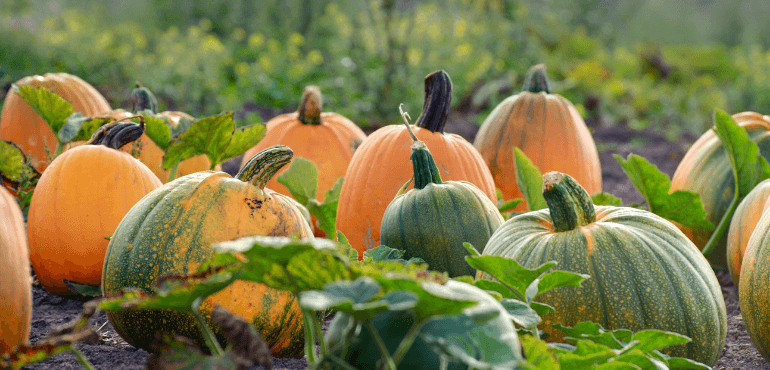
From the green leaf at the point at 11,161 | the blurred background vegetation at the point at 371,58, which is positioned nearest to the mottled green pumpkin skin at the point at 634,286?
the green leaf at the point at 11,161

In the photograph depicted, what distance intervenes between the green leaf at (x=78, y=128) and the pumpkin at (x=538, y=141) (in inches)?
66.6

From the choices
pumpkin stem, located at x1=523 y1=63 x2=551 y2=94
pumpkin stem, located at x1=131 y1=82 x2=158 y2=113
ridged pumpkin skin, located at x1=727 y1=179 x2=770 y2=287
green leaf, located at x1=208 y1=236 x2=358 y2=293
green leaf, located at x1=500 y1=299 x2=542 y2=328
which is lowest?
ridged pumpkin skin, located at x1=727 y1=179 x2=770 y2=287

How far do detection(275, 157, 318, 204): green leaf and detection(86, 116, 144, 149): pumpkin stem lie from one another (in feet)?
1.81

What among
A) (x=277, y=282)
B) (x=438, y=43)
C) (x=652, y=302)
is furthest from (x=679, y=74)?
(x=277, y=282)

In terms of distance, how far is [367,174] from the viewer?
254 centimetres

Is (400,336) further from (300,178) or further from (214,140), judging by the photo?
(300,178)

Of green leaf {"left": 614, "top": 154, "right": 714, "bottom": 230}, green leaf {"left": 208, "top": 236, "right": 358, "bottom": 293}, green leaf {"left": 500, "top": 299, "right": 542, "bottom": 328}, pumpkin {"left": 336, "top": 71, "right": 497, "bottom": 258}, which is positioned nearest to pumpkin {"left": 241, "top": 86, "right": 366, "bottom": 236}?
pumpkin {"left": 336, "top": 71, "right": 497, "bottom": 258}

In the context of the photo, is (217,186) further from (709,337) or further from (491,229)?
(709,337)

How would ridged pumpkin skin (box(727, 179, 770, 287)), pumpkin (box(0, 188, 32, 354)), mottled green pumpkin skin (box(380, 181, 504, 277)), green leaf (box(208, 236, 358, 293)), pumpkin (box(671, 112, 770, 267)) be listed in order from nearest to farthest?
green leaf (box(208, 236, 358, 293)) < pumpkin (box(0, 188, 32, 354)) < mottled green pumpkin skin (box(380, 181, 504, 277)) < ridged pumpkin skin (box(727, 179, 770, 287)) < pumpkin (box(671, 112, 770, 267))

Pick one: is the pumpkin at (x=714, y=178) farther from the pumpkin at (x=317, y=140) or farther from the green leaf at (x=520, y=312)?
the green leaf at (x=520, y=312)

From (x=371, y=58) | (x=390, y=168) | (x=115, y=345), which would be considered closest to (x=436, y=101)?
(x=390, y=168)

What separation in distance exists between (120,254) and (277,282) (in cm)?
84

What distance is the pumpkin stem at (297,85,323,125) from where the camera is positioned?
3324mm

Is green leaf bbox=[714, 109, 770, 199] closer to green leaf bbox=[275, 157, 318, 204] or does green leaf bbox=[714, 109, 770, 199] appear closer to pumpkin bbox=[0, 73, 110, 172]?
green leaf bbox=[275, 157, 318, 204]
